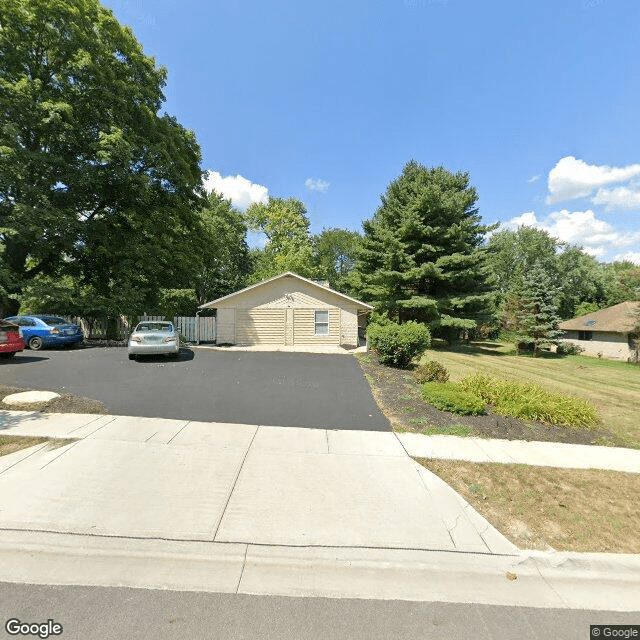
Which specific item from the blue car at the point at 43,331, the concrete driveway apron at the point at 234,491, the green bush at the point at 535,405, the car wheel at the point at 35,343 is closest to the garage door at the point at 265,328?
the blue car at the point at 43,331

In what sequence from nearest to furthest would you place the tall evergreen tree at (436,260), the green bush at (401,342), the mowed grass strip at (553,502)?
the mowed grass strip at (553,502) < the green bush at (401,342) < the tall evergreen tree at (436,260)

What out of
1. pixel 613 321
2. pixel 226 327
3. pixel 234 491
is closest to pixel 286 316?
pixel 226 327

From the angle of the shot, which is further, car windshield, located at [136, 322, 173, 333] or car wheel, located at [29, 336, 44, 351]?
car wheel, located at [29, 336, 44, 351]

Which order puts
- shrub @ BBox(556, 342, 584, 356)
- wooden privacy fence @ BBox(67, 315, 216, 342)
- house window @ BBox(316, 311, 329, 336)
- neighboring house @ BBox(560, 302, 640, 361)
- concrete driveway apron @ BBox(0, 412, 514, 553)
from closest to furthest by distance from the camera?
1. concrete driveway apron @ BBox(0, 412, 514, 553)
2. wooden privacy fence @ BBox(67, 315, 216, 342)
3. house window @ BBox(316, 311, 329, 336)
4. neighboring house @ BBox(560, 302, 640, 361)
5. shrub @ BBox(556, 342, 584, 356)

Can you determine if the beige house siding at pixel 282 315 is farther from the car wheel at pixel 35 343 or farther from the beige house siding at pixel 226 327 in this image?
the car wheel at pixel 35 343

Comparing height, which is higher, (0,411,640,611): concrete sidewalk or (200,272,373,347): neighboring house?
(200,272,373,347): neighboring house

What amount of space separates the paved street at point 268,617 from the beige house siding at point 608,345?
3796 centimetres

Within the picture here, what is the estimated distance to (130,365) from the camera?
11.5m

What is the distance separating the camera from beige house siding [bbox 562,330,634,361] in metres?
29.6

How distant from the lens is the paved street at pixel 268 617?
2287 mm

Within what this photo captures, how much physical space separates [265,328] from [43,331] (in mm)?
10896

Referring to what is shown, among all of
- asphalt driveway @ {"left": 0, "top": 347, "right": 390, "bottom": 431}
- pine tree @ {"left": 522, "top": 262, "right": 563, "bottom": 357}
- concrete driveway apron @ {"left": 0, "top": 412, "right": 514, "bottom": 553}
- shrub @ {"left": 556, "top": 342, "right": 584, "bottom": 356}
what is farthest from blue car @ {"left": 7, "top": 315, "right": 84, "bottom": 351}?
shrub @ {"left": 556, "top": 342, "right": 584, "bottom": 356}

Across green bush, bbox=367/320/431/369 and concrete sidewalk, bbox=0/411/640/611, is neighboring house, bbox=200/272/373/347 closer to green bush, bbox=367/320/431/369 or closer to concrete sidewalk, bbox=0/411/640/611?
green bush, bbox=367/320/431/369

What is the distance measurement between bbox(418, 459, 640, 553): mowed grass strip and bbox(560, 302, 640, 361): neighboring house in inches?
1314
